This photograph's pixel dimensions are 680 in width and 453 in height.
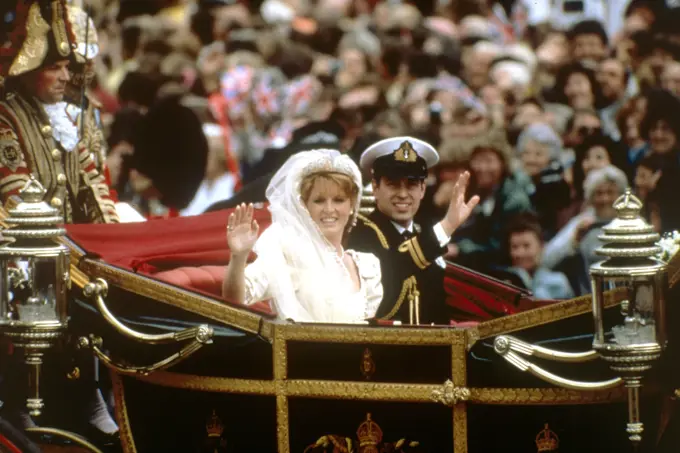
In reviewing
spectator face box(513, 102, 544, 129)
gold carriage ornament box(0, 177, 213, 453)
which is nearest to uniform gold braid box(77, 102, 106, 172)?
gold carriage ornament box(0, 177, 213, 453)

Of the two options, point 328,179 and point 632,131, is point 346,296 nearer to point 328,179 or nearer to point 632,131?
point 328,179

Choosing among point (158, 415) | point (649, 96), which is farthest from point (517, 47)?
point (158, 415)

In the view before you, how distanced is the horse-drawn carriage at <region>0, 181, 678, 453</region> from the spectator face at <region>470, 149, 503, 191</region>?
10.4 ft

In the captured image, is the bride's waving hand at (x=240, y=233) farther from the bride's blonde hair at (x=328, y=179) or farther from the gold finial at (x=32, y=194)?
the gold finial at (x=32, y=194)

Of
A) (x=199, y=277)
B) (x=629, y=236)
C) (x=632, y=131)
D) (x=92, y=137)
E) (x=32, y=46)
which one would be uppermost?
(x=632, y=131)

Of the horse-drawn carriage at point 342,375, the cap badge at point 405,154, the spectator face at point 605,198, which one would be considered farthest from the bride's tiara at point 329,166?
the spectator face at point 605,198

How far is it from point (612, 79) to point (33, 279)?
5236 mm

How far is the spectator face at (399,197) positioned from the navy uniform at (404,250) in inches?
0.9

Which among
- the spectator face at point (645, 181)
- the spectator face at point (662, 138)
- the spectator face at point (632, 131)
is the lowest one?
the spectator face at point (645, 181)

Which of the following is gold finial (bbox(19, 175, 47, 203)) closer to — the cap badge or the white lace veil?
the white lace veil

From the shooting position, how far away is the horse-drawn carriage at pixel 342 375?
574cm

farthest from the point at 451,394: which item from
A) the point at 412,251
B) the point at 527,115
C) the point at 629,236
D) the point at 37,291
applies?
the point at 527,115

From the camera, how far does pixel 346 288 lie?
21.8ft

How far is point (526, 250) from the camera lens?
912cm
